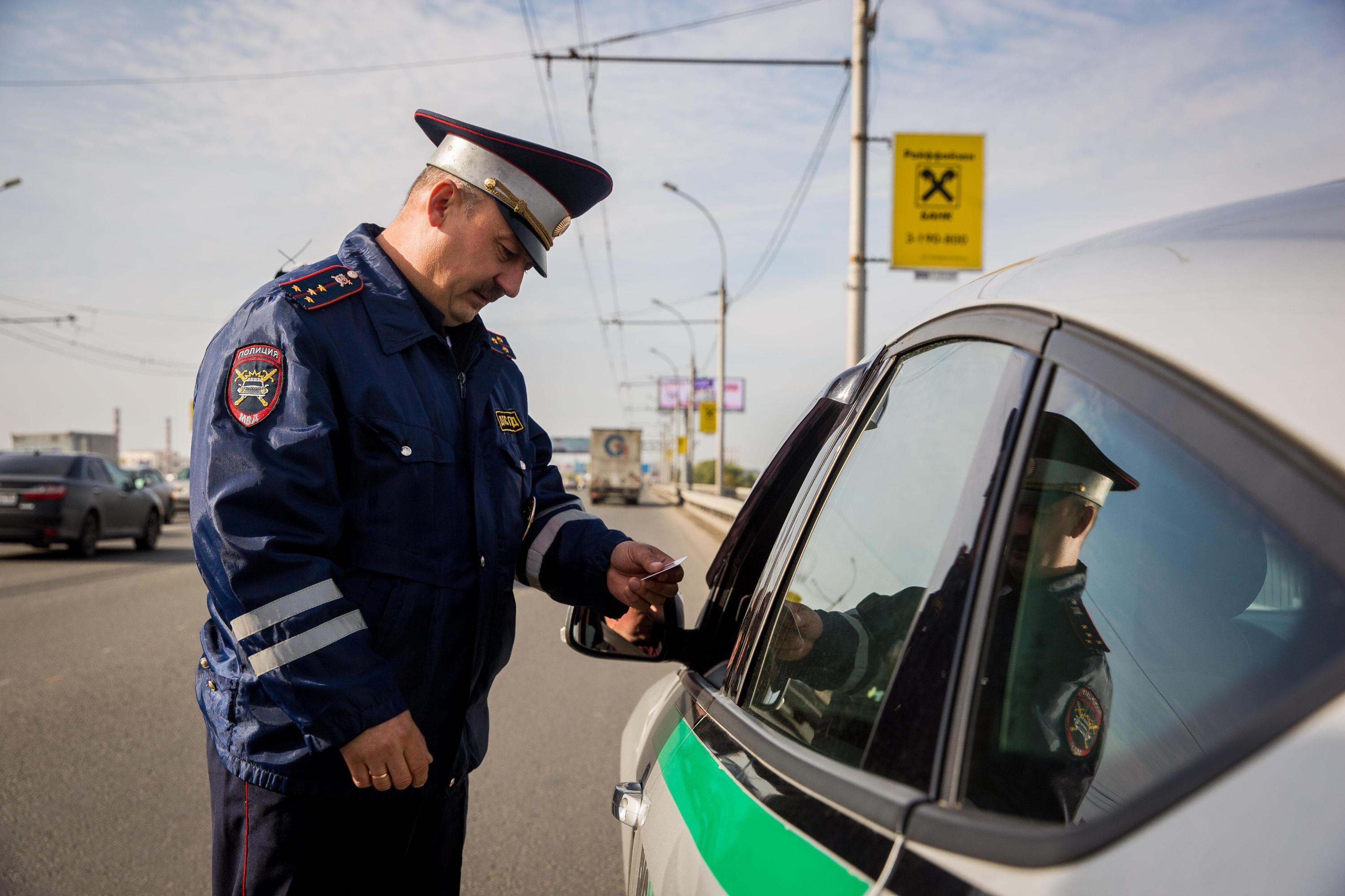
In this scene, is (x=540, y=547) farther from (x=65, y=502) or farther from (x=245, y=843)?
(x=65, y=502)

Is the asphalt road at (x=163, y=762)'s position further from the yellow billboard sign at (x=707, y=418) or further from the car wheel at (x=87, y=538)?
the yellow billboard sign at (x=707, y=418)

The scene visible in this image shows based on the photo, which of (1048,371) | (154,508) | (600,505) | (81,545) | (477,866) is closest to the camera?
(1048,371)

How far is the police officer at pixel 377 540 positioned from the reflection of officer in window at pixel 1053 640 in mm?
1100

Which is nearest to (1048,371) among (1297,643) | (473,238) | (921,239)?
(1297,643)

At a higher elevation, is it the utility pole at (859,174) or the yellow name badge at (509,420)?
the utility pole at (859,174)

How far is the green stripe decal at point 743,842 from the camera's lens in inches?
40.1

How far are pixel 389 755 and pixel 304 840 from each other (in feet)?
0.97

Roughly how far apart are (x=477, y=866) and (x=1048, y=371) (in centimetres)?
302

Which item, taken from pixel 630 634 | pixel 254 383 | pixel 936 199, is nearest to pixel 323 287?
pixel 254 383

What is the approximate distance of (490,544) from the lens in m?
1.97

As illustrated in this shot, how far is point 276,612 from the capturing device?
63.4 inches

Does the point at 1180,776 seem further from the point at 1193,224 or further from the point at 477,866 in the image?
the point at 477,866

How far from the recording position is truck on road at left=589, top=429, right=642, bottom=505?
142 ft

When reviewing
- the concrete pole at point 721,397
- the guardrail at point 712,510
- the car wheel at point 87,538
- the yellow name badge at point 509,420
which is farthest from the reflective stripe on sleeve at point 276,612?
the concrete pole at point 721,397
